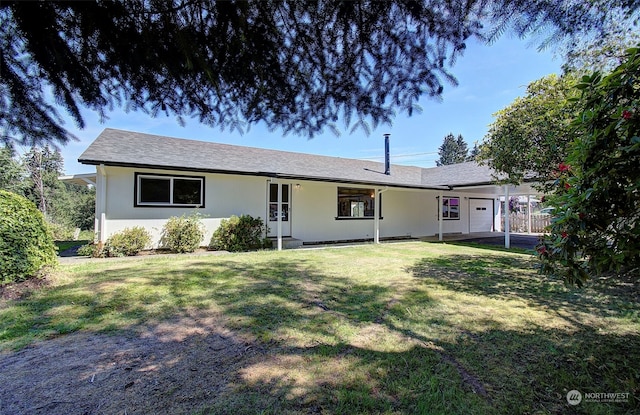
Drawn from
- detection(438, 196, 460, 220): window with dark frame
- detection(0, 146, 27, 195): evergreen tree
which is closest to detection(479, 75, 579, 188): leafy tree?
detection(438, 196, 460, 220): window with dark frame

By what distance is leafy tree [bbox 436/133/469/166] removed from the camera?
207 feet

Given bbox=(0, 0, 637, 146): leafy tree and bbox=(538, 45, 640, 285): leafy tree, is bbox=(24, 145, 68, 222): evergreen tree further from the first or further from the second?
bbox=(538, 45, 640, 285): leafy tree

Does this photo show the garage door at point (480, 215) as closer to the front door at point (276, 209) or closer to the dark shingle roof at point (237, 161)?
the dark shingle roof at point (237, 161)

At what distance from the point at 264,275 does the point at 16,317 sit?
13.1 feet

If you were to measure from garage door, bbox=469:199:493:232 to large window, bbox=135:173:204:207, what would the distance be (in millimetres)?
16509

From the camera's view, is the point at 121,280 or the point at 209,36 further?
the point at 121,280

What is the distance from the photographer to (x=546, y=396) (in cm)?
251

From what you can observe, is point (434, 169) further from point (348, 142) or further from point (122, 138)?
point (348, 142)

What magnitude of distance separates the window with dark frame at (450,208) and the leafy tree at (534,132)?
9495mm

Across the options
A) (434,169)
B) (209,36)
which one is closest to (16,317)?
(209,36)

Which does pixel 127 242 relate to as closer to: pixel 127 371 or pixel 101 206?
pixel 101 206

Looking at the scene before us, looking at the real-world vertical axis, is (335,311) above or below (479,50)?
below

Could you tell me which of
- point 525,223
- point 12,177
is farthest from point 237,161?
point 525,223

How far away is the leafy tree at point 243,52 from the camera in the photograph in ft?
6.33
